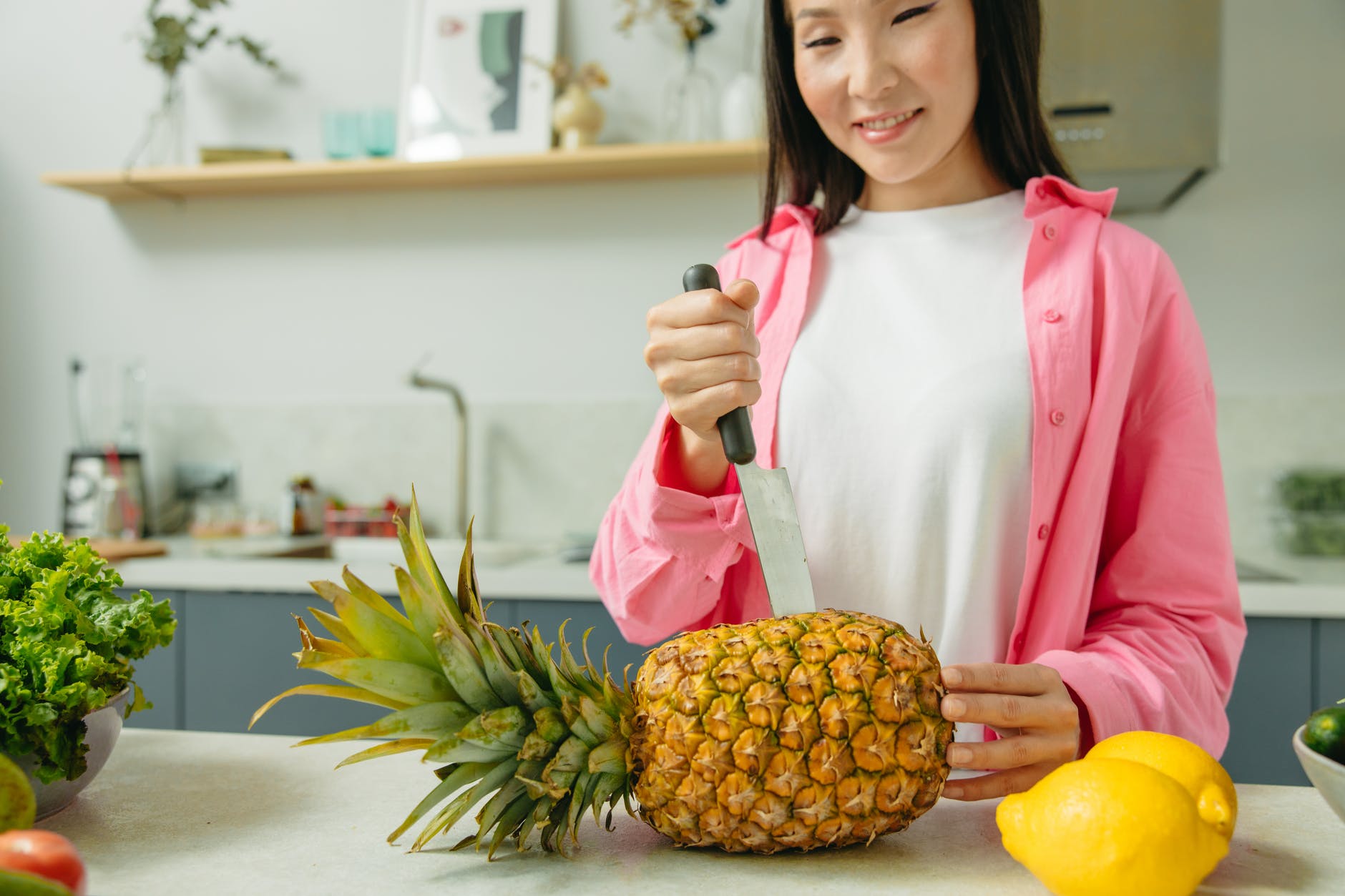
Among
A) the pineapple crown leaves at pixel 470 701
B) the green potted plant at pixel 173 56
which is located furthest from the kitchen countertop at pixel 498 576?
the pineapple crown leaves at pixel 470 701

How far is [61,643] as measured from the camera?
0.79 meters

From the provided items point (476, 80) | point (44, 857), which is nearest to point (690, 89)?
point (476, 80)

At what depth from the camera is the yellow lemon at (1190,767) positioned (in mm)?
639

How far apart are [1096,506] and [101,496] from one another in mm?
2488

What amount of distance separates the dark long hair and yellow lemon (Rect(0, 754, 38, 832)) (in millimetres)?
945

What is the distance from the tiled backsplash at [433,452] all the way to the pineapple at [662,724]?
205 centimetres

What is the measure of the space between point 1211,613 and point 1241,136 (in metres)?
1.89

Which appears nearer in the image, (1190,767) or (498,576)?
(1190,767)

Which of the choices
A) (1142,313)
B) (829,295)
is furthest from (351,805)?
(1142,313)

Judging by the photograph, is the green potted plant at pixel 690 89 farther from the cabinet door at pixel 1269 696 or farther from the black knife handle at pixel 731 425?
the black knife handle at pixel 731 425

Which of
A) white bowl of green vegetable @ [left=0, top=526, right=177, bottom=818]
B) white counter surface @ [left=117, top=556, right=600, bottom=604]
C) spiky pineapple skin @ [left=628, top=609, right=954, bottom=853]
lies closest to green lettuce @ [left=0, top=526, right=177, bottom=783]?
white bowl of green vegetable @ [left=0, top=526, right=177, bottom=818]

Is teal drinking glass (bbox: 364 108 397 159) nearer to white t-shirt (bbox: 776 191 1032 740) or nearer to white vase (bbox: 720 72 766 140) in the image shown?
white vase (bbox: 720 72 766 140)

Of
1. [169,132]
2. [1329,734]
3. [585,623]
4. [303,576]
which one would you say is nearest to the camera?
[1329,734]

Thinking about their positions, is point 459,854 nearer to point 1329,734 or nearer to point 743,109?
point 1329,734
